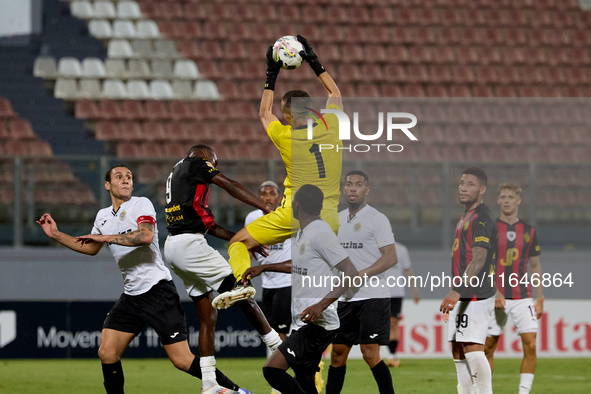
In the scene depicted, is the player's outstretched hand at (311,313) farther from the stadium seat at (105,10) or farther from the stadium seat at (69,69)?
the stadium seat at (105,10)

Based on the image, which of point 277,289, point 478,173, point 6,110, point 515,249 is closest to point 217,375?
point 277,289

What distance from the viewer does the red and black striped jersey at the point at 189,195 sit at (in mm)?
6023

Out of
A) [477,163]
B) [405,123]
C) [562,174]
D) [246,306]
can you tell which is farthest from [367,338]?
[405,123]

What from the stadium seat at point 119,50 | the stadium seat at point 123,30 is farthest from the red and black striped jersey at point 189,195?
the stadium seat at point 123,30

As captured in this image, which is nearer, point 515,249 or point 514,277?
point 514,277

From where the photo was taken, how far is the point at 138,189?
10688 millimetres

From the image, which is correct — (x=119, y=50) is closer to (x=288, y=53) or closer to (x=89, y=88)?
(x=89, y=88)

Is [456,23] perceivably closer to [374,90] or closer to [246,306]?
[374,90]

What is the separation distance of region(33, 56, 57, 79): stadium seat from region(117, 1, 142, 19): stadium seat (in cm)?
170

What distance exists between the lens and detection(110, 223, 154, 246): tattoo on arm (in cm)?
559

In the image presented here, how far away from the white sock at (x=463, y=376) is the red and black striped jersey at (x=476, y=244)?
24.3 inches

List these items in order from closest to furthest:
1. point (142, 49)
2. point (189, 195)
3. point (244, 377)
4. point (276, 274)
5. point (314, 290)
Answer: point (314, 290) → point (189, 195) → point (276, 274) → point (244, 377) → point (142, 49)

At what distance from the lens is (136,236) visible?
222 inches

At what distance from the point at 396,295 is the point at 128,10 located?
28.7 ft
